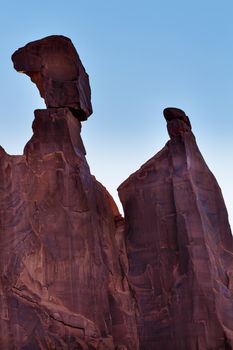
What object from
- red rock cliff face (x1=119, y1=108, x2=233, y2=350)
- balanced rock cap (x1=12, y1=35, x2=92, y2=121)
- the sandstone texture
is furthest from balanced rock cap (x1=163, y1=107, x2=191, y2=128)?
the sandstone texture

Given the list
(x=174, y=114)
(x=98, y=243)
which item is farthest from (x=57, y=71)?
(x=98, y=243)

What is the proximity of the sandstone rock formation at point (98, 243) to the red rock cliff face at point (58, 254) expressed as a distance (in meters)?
0.03

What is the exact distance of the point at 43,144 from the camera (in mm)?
25000

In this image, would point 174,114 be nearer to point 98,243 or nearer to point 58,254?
point 98,243

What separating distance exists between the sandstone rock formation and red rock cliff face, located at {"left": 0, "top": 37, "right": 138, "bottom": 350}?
1.0 inches

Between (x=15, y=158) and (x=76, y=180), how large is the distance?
173 centimetres

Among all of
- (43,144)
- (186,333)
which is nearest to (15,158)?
(43,144)

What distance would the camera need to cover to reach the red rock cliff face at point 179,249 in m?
24.2

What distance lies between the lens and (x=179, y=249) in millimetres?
24969

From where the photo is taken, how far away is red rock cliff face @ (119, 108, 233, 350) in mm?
24188

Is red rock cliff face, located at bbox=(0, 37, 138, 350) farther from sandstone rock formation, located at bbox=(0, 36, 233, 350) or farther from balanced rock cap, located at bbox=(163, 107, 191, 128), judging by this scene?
balanced rock cap, located at bbox=(163, 107, 191, 128)

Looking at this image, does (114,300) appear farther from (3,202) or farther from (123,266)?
(3,202)

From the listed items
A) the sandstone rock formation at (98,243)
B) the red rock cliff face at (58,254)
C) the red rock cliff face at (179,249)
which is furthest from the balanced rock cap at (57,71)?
the red rock cliff face at (179,249)

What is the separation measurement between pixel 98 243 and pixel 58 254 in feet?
4.00
